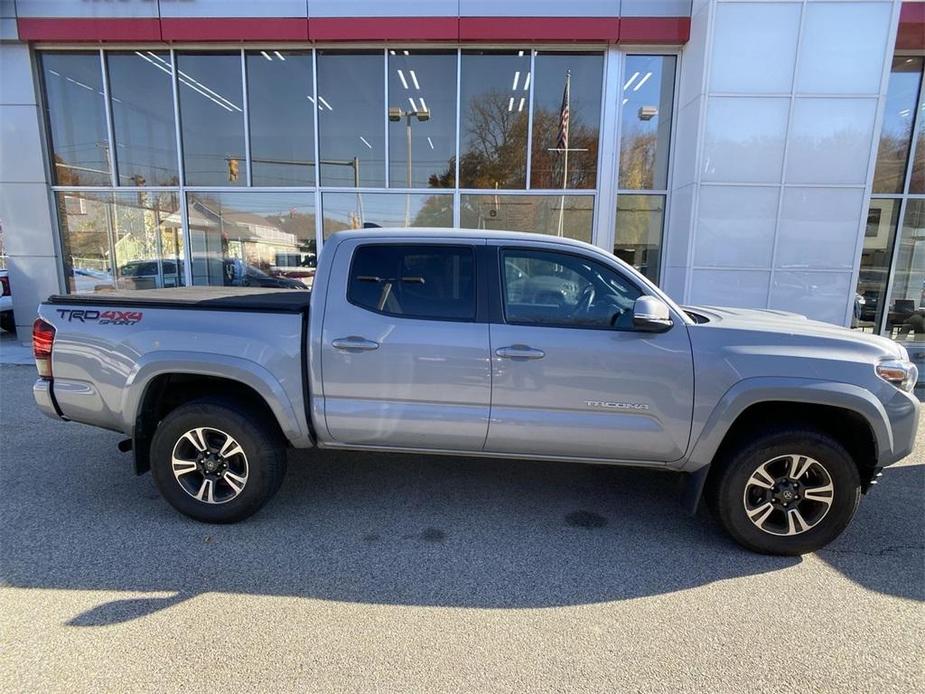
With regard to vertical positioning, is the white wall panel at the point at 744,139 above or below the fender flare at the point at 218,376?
above

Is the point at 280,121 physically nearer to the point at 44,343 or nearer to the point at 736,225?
the point at 44,343

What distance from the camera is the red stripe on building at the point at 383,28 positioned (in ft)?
28.7

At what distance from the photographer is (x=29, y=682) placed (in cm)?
215

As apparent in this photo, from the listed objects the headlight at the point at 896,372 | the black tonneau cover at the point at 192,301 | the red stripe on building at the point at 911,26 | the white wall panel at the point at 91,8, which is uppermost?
the white wall panel at the point at 91,8

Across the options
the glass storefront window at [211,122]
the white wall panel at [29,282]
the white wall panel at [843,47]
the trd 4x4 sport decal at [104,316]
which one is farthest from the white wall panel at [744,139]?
the white wall panel at [29,282]

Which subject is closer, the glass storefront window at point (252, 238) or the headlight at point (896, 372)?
the headlight at point (896, 372)

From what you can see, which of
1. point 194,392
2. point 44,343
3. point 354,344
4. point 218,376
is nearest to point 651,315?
point 354,344

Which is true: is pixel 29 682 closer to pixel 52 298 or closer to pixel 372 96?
pixel 52 298

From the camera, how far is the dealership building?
26.8 feet

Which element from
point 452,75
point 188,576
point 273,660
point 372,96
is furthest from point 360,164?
point 273,660

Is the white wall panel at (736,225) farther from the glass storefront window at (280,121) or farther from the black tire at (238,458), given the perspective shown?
the black tire at (238,458)

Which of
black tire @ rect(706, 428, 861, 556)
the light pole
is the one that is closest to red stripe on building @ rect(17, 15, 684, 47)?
the light pole

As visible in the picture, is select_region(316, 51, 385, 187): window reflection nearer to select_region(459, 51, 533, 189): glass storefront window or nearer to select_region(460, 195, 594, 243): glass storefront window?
select_region(459, 51, 533, 189): glass storefront window

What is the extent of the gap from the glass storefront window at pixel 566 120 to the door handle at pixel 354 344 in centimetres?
742
